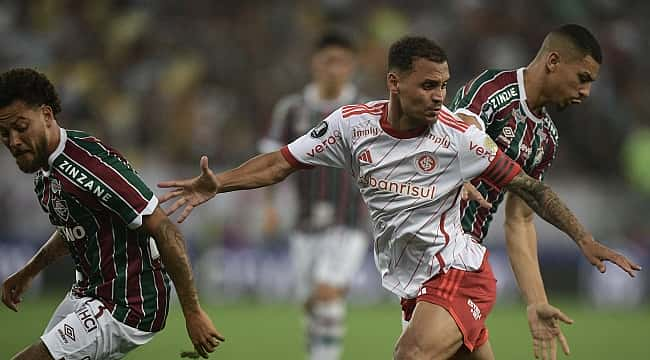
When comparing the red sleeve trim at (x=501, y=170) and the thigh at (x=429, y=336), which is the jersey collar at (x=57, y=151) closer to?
the thigh at (x=429, y=336)

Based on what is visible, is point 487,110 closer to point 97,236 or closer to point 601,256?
point 601,256

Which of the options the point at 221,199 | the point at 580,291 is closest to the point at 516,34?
the point at 580,291

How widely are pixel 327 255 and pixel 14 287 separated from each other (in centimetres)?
407

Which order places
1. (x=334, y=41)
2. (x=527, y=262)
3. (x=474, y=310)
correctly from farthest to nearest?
(x=334, y=41)
(x=527, y=262)
(x=474, y=310)

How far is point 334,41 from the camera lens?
957 centimetres

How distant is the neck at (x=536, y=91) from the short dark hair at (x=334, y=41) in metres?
3.47

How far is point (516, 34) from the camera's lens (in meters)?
18.3

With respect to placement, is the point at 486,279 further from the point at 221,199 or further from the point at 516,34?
the point at 516,34

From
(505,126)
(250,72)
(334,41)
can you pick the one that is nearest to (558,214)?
(505,126)

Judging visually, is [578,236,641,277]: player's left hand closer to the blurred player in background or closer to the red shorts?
the red shorts

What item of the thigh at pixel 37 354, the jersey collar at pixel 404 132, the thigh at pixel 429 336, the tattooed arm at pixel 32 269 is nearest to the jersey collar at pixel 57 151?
the tattooed arm at pixel 32 269

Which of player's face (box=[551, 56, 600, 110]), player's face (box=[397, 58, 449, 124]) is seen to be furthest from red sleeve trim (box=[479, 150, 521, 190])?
player's face (box=[551, 56, 600, 110])

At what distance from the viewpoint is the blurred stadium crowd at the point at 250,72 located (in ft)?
53.2

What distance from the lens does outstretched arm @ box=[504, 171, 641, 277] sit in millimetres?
5453
